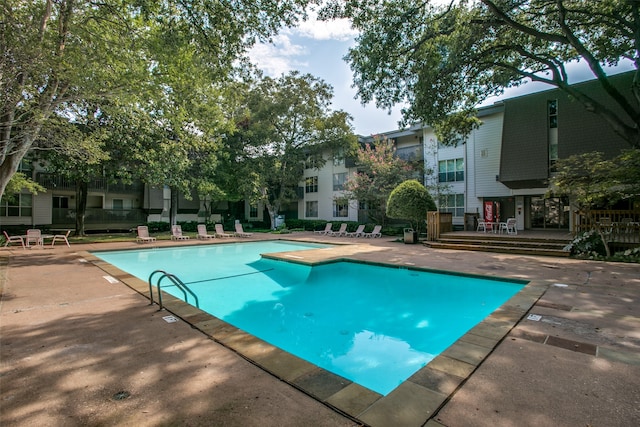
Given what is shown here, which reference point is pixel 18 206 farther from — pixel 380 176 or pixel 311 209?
pixel 380 176

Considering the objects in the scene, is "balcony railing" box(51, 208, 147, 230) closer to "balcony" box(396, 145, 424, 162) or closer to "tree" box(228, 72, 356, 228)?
"tree" box(228, 72, 356, 228)

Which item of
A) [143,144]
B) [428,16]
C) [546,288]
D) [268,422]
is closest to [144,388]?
[268,422]

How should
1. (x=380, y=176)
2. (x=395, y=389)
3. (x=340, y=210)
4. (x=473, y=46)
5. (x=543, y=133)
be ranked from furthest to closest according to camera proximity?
(x=340, y=210) → (x=380, y=176) → (x=543, y=133) → (x=473, y=46) → (x=395, y=389)

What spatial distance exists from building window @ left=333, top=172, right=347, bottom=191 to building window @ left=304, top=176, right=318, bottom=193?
228 cm

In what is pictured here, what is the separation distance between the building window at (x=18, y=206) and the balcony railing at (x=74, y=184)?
1612 mm

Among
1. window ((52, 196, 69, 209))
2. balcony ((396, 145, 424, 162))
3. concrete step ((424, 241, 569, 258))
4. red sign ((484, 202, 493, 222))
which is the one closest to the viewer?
concrete step ((424, 241, 569, 258))

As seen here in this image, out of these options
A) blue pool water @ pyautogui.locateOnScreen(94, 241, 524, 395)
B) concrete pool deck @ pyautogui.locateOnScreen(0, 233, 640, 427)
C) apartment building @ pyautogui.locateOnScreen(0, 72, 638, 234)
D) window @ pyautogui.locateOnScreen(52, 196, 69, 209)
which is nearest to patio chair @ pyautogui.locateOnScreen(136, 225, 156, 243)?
blue pool water @ pyautogui.locateOnScreen(94, 241, 524, 395)

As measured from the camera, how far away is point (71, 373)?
291 centimetres

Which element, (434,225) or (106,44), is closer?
(106,44)

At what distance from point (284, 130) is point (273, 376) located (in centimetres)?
2327

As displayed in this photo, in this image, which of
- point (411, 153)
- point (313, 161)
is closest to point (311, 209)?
point (313, 161)

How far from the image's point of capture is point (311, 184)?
98.5 feet

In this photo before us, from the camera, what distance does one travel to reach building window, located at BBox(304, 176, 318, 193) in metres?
29.7

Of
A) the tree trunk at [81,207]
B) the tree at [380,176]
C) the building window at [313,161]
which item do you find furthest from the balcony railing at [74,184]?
the tree at [380,176]
